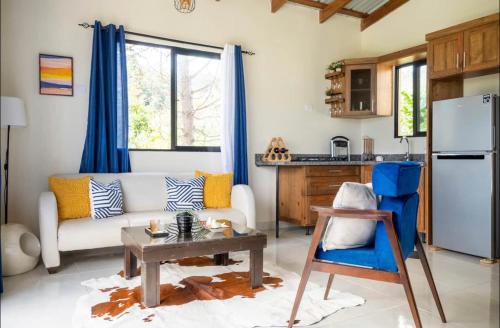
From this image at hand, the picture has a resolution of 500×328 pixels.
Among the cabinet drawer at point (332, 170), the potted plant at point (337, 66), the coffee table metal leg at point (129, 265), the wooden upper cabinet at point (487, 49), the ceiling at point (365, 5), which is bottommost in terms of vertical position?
the coffee table metal leg at point (129, 265)

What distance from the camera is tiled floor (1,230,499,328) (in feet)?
6.83

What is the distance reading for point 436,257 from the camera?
3453 mm

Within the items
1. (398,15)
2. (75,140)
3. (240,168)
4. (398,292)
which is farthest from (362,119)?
(75,140)

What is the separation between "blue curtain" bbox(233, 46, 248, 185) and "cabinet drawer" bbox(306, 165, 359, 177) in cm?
76

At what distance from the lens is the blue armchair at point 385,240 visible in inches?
72.2

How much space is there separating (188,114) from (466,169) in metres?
2.91

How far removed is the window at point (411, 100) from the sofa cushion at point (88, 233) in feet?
12.0

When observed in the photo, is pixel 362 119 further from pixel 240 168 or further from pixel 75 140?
pixel 75 140

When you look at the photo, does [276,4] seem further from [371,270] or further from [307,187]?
[371,270]

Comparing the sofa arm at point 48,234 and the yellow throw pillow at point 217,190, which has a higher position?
the yellow throw pillow at point 217,190

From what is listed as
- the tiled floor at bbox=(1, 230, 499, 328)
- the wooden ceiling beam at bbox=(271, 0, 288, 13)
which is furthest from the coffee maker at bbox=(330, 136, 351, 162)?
the tiled floor at bbox=(1, 230, 499, 328)

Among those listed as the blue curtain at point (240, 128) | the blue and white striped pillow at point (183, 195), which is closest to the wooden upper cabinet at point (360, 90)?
the blue curtain at point (240, 128)

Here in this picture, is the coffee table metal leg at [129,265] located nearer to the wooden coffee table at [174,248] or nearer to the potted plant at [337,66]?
the wooden coffee table at [174,248]

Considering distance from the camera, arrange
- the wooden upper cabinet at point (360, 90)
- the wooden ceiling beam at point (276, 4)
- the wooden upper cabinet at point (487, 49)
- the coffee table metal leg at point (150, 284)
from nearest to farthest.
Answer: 1. the wooden upper cabinet at point (487, 49)
2. the coffee table metal leg at point (150, 284)
3. the wooden ceiling beam at point (276, 4)
4. the wooden upper cabinet at point (360, 90)
